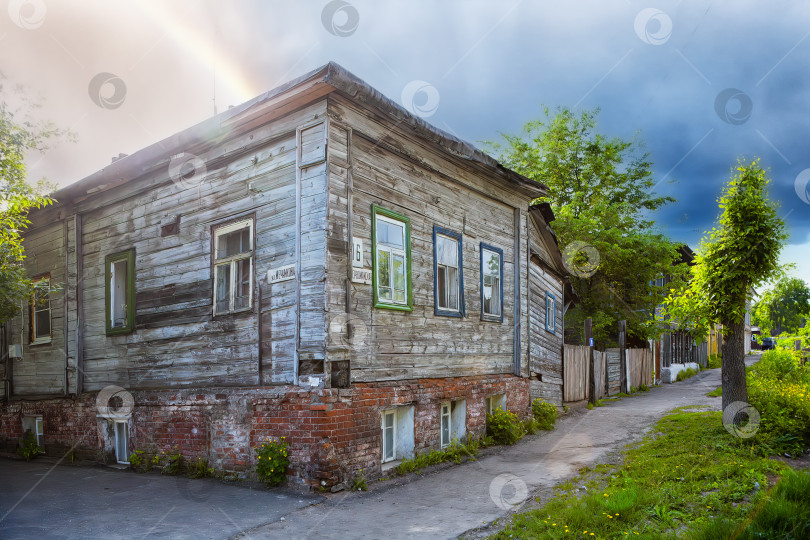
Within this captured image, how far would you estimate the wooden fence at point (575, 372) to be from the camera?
16672mm

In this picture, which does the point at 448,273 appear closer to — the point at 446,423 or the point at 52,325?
the point at 446,423

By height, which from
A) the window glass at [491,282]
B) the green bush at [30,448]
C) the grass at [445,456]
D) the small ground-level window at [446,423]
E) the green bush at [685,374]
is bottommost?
the green bush at [685,374]

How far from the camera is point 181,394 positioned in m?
9.55

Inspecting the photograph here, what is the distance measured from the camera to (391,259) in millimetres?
9250

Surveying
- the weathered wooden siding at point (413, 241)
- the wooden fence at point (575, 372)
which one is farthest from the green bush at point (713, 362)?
the weathered wooden siding at point (413, 241)

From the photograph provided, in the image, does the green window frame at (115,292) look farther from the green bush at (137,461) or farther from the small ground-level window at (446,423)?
the small ground-level window at (446,423)

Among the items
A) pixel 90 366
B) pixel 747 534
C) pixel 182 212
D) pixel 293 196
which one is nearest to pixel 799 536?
pixel 747 534

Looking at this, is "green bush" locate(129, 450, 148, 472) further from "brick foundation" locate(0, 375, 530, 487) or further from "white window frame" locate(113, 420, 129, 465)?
"white window frame" locate(113, 420, 129, 465)

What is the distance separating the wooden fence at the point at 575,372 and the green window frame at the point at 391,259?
28.8 ft

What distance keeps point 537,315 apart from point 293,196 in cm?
836

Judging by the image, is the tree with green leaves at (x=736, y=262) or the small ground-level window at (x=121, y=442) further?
the small ground-level window at (x=121, y=442)

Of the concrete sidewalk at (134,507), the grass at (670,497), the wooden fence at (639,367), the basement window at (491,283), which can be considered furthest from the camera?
the wooden fence at (639,367)

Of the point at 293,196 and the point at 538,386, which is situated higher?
the point at 293,196

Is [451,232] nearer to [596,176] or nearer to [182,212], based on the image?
[182,212]
